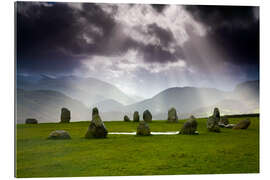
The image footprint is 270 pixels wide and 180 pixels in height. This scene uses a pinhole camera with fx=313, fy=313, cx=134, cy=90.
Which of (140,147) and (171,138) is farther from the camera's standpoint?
(171,138)

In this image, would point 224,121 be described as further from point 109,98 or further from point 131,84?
point 109,98

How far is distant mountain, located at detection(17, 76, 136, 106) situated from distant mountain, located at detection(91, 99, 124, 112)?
0.71 feet

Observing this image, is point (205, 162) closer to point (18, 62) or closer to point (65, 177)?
point (65, 177)

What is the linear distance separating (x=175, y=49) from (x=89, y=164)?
667 centimetres

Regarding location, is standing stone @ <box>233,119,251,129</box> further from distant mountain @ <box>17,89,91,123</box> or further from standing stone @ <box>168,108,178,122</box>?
distant mountain @ <box>17,89,91,123</box>

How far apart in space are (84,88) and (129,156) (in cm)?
503

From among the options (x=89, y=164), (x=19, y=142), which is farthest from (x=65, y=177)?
(x=19, y=142)

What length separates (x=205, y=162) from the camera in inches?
399

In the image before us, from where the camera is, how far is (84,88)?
1413 centimetres

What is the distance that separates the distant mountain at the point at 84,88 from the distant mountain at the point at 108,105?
0.71 ft

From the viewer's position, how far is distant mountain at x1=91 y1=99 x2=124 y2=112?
14.6 metres

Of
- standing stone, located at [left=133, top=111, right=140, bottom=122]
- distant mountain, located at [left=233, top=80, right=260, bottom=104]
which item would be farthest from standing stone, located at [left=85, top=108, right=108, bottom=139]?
distant mountain, located at [left=233, top=80, right=260, bottom=104]

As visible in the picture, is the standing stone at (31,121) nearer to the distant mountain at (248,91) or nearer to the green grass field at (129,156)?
the green grass field at (129,156)

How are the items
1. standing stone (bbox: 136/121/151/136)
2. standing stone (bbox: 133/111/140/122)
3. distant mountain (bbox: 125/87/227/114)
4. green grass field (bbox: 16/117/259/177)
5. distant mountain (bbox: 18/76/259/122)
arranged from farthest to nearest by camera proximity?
standing stone (bbox: 133/111/140/122) < distant mountain (bbox: 125/87/227/114) < standing stone (bbox: 136/121/151/136) < distant mountain (bbox: 18/76/259/122) < green grass field (bbox: 16/117/259/177)
